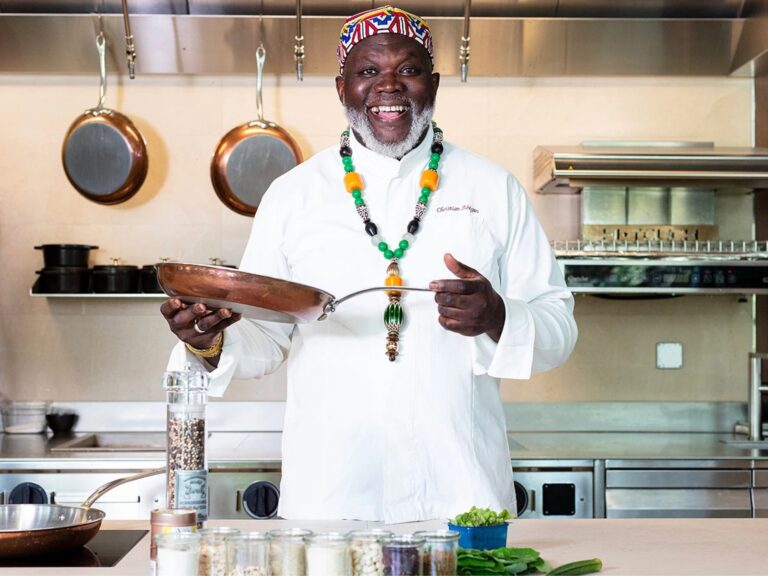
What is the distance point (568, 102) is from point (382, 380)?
90.3 inches

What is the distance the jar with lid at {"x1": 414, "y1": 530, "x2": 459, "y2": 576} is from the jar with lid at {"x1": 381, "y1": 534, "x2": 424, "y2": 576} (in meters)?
0.01

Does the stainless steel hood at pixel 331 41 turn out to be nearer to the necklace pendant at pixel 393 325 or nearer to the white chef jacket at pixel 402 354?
the white chef jacket at pixel 402 354

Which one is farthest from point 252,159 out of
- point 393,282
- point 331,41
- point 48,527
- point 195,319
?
point 48,527

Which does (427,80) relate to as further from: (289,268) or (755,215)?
(755,215)

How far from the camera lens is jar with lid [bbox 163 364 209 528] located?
5.14 ft

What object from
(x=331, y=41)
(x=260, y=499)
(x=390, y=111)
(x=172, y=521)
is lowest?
(x=260, y=499)

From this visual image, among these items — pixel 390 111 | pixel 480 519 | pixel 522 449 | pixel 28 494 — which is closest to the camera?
pixel 480 519

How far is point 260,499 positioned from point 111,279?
1.12 meters

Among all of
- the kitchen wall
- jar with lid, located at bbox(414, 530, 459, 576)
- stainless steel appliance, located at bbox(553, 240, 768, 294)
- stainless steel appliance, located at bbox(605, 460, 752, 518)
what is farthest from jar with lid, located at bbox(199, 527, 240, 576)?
the kitchen wall

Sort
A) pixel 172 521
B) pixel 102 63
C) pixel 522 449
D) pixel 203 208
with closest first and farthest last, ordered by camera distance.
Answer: pixel 172 521, pixel 522 449, pixel 102 63, pixel 203 208

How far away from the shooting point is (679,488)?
136 inches

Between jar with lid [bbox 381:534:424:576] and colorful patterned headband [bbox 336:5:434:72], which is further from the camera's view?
colorful patterned headband [bbox 336:5:434:72]

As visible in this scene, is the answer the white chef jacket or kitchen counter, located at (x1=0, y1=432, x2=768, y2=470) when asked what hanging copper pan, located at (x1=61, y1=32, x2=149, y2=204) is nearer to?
kitchen counter, located at (x1=0, y1=432, x2=768, y2=470)

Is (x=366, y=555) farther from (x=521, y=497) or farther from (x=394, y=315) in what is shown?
(x=521, y=497)
